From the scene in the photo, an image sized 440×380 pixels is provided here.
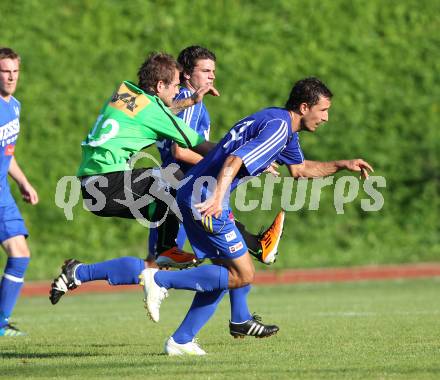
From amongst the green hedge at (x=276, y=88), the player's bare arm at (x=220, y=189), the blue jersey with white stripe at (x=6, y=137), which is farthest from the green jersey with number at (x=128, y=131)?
the green hedge at (x=276, y=88)

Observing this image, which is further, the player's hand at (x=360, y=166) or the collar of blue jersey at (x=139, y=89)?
the collar of blue jersey at (x=139, y=89)

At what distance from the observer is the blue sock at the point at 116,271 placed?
24.9 ft

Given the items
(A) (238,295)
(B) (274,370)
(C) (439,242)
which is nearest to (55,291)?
(A) (238,295)

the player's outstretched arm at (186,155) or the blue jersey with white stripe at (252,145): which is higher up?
the blue jersey with white stripe at (252,145)

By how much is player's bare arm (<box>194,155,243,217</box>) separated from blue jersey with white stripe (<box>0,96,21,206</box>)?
3575mm

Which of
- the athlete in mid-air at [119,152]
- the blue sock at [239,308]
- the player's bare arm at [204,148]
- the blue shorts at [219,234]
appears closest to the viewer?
the blue shorts at [219,234]

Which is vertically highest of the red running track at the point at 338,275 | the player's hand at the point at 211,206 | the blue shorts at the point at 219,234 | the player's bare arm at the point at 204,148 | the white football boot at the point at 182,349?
the player's bare arm at the point at 204,148

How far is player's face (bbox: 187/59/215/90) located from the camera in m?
9.16

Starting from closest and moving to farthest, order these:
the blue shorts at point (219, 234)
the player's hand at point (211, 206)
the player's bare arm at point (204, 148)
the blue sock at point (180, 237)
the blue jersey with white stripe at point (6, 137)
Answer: the player's hand at point (211, 206), the blue shorts at point (219, 234), the player's bare arm at point (204, 148), the blue sock at point (180, 237), the blue jersey with white stripe at point (6, 137)

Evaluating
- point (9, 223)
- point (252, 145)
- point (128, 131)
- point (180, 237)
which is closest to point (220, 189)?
point (252, 145)

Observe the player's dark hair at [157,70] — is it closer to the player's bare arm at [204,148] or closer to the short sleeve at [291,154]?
the player's bare arm at [204,148]

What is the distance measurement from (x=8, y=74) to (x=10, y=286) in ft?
6.82

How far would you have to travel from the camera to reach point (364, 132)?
72.5 feet

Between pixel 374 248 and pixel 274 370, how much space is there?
1516 cm
